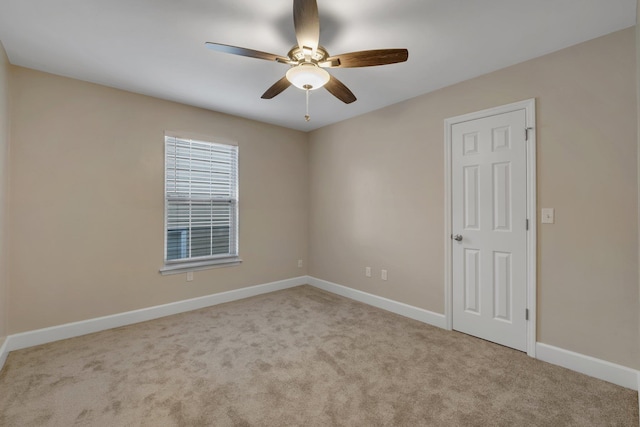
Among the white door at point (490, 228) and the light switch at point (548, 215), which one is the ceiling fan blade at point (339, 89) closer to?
the white door at point (490, 228)

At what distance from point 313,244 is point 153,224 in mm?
2336

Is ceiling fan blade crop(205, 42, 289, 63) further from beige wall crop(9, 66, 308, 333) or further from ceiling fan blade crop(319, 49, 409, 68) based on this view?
beige wall crop(9, 66, 308, 333)

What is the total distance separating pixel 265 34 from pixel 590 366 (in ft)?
11.4

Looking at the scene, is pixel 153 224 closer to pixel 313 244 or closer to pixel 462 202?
pixel 313 244

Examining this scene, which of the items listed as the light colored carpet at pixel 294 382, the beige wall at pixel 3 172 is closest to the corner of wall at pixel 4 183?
the beige wall at pixel 3 172

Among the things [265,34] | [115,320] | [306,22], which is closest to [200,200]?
[115,320]

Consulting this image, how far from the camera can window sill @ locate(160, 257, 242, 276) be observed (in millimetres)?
3414

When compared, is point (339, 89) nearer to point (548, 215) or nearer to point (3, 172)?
point (548, 215)

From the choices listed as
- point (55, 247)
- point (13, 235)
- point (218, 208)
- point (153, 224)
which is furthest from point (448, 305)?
point (13, 235)

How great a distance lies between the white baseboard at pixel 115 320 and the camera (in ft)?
8.40

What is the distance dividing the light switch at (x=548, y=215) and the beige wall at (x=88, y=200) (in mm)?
3541

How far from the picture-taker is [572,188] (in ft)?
7.34

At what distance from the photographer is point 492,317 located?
268 cm

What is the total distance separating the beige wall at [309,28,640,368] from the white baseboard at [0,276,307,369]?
225 cm
